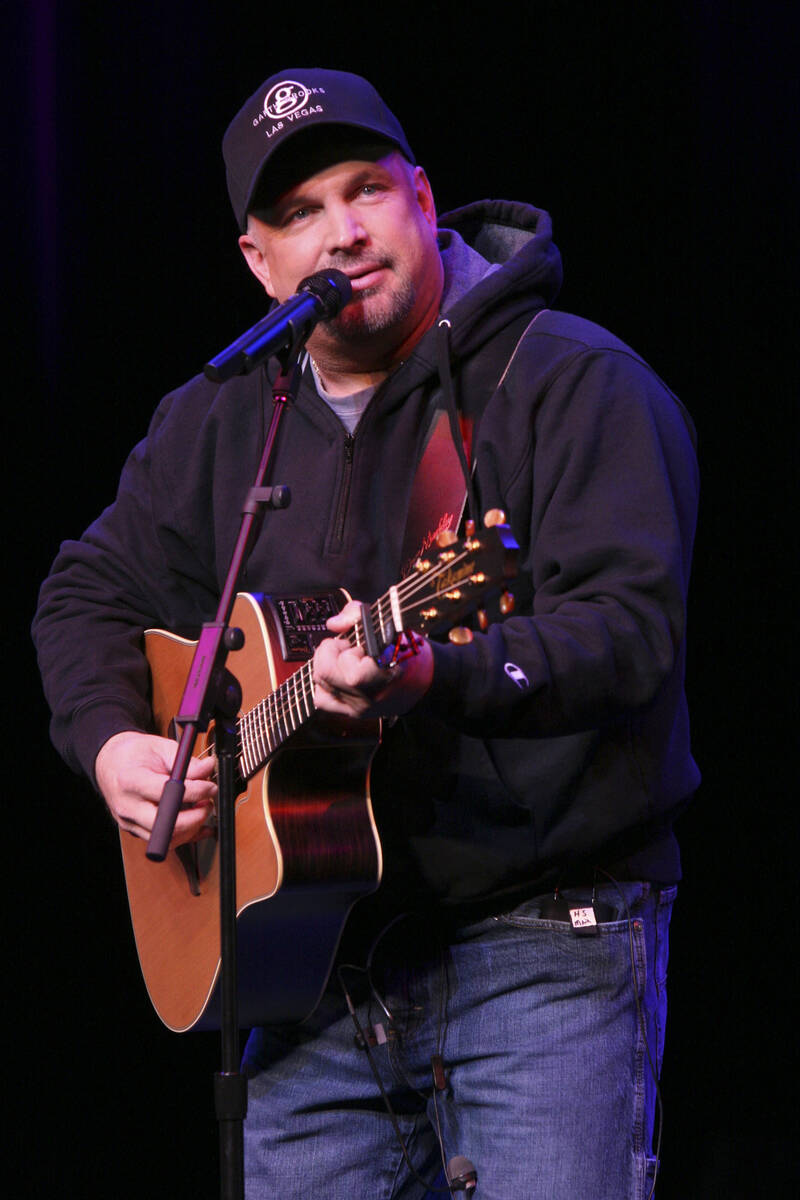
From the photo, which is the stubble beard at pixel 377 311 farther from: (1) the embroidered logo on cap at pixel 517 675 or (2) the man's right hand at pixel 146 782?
(1) the embroidered logo on cap at pixel 517 675

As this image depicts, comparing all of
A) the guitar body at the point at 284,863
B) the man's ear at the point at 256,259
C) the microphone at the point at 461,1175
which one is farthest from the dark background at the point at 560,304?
the guitar body at the point at 284,863

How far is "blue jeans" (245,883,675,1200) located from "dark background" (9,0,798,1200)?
123 cm

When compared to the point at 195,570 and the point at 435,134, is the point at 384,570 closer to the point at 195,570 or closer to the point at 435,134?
the point at 195,570

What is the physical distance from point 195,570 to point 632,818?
1.00 meters

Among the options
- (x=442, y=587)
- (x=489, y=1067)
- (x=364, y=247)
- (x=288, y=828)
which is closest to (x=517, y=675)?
(x=442, y=587)

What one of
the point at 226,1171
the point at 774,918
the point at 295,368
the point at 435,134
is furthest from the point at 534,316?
the point at 774,918

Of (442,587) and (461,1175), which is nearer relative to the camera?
(442,587)

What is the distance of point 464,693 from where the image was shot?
153cm

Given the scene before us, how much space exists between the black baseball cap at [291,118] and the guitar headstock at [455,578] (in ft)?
3.41

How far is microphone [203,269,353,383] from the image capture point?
5.41 ft

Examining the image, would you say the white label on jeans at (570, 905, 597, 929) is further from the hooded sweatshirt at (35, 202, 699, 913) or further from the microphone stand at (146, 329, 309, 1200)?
the microphone stand at (146, 329, 309, 1200)

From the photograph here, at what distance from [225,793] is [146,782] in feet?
1.53

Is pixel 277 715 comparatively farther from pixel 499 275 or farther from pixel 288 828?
pixel 499 275

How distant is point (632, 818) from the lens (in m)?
1.87
